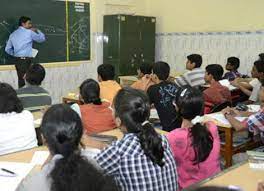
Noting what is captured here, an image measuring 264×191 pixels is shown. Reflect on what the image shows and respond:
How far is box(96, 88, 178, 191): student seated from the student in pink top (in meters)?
0.31

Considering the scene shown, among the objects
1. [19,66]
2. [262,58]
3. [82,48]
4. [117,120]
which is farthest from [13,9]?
[117,120]

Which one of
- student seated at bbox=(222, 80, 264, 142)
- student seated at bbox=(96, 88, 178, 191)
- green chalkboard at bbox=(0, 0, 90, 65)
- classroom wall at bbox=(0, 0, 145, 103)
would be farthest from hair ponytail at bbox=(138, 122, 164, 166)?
classroom wall at bbox=(0, 0, 145, 103)

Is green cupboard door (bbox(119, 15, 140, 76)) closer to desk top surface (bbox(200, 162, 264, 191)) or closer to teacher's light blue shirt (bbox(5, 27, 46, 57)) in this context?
teacher's light blue shirt (bbox(5, 27, 46, 57))

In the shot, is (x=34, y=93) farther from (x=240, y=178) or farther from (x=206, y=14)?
(x=206, y=14)

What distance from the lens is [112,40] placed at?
743cm

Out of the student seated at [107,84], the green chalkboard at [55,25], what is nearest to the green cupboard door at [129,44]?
the green chalkboard at [55,25]

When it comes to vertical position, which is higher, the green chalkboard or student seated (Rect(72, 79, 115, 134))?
the green chalkboard

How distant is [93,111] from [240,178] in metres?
1.44

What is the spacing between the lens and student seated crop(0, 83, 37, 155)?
2.58 meters

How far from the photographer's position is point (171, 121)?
3932 millimetres

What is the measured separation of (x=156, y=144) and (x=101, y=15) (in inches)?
237

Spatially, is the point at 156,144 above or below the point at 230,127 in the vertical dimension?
above

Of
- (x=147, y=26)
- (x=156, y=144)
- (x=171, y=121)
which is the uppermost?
(x=147, y=26)

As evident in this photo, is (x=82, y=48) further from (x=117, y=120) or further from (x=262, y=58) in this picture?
(x=117, y=120)
